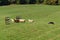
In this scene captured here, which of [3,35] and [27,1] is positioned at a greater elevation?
[3,35]

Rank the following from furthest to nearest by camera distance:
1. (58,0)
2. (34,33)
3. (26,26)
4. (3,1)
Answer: (3,1)
(58,0)
(26,26)
(34,33)

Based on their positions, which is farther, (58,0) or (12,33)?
(58,0)

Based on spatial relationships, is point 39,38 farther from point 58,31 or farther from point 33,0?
point 33,0

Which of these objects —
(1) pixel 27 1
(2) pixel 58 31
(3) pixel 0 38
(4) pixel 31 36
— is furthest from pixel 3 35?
(1) pixel 27 1

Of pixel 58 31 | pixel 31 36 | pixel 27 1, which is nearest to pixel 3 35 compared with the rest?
pixel 31 36

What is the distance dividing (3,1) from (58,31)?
62.6 m

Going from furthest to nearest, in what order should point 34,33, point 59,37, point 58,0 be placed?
point 58,0, point 34,33, point 59,37

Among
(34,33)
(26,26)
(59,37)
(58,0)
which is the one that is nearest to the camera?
(59,37)

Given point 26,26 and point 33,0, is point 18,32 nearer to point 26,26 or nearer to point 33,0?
point 26,26

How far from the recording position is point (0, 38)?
2344 cm

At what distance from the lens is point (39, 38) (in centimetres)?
2286

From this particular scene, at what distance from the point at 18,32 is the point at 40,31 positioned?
7.94 ft

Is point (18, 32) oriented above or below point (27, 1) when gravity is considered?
above

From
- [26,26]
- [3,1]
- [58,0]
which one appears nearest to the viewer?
[26,26]
